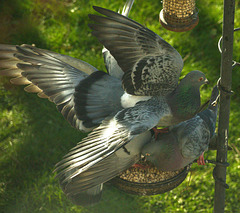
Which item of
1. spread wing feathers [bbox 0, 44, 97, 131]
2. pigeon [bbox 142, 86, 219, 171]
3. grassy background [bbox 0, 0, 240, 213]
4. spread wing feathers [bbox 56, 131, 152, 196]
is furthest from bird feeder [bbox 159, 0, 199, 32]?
grassy background [bbox 0, 0, 240, 213]

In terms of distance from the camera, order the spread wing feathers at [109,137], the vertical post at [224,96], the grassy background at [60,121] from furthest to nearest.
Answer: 1. the grassy background at [60,121]
2. the spread wing feathers at [109,137]
3. the vertical post at [224,96]

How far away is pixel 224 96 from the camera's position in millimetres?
2500

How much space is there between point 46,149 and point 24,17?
6.86 ft

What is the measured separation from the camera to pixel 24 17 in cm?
575

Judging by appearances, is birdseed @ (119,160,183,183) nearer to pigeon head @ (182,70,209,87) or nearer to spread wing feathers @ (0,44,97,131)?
spread wing feathers @ (0,44,97,131)

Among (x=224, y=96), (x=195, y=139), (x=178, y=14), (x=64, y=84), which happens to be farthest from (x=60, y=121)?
(x=224, y=96)

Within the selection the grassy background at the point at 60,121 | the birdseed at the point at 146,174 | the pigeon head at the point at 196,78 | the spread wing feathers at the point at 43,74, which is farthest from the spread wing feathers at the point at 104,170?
the grassy background at the point at 60,121

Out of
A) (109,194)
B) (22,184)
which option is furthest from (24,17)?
(109,194)

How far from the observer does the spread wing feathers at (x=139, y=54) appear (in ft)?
8.36

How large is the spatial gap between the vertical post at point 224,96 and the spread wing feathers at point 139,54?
0.42 meters

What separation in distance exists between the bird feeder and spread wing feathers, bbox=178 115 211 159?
76 centimetres

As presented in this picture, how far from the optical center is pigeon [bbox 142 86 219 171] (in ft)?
9.38

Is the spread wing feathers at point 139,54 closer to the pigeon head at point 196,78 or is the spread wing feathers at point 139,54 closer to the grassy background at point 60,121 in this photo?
the pigeon head at point 196,78

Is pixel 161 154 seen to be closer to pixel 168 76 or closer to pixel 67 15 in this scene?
pixel 168 76
